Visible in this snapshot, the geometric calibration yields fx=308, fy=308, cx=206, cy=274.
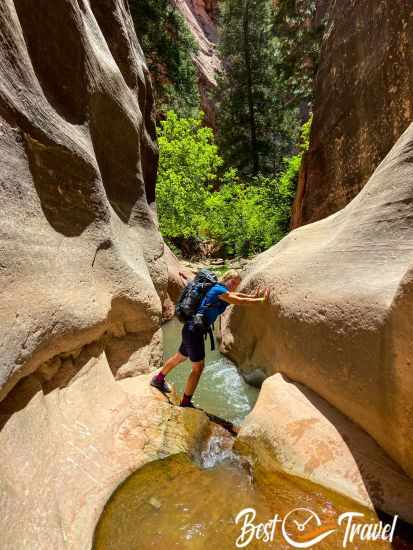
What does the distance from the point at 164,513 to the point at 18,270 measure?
2142 mm

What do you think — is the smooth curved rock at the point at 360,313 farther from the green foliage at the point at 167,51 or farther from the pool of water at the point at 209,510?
the green foliage at the point at 167,51

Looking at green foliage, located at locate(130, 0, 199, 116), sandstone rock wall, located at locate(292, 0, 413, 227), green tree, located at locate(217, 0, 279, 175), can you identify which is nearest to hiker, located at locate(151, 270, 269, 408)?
sandstone rock wall, located at locate(292, 0, 413, 227)

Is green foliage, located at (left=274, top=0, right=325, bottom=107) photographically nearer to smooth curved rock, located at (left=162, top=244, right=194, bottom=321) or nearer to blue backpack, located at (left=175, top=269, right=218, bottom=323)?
smooth curved rock, located at (left=162, top=244, right=194, bottom=321)

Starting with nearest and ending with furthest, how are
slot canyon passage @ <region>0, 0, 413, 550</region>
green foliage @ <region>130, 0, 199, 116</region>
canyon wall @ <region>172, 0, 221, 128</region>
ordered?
slot canyon passage @ <region>0, 0, 413, 550</region>, green foliage @ <region>130, 0, 199, 116</region>, canyon wall @ <region>172, 0, 221, 128</region>

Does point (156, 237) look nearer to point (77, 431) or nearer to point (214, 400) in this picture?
point (214, 400)

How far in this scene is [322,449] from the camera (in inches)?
102

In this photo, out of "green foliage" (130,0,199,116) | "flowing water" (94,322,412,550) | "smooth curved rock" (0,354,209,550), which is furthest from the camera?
"green foliage" (130,0,199,116)

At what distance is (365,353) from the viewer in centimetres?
258

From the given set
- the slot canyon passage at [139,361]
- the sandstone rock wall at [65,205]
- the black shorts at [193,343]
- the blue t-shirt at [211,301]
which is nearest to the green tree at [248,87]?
the sandstone rock wall at [65,205]

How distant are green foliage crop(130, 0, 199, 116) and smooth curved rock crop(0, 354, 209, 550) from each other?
571 inches

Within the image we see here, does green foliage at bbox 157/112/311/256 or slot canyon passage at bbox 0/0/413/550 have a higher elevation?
green foliage at bbox 157/112/311/256

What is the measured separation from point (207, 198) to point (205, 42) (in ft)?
82.3

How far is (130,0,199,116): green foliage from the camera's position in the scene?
41.1 ft

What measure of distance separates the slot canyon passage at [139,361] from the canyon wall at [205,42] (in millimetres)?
23723
